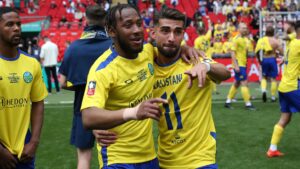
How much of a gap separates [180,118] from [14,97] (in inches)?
56.6

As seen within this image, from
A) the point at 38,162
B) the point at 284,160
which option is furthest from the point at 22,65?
the point at 284,160

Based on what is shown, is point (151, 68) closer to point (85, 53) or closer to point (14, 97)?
point (14, 97)

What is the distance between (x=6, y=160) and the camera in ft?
13.2

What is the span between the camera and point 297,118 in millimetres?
10930

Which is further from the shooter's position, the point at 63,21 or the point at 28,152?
the point at 63,21

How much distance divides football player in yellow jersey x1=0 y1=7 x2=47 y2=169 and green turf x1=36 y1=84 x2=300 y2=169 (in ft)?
9.63

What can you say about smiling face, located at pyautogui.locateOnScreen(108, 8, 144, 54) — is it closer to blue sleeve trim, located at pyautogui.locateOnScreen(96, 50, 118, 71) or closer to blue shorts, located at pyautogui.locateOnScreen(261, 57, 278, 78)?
blue sleeve trim, located at pyautogui.locateOnScreen(96, 50, 118, 71)

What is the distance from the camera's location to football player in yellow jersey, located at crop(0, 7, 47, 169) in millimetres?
4031

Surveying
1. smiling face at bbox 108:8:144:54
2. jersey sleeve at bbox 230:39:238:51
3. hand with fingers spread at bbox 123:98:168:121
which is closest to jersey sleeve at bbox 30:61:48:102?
smiling face at bbox 108:8:144:54

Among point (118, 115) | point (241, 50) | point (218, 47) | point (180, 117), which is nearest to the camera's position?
point (118, 115)

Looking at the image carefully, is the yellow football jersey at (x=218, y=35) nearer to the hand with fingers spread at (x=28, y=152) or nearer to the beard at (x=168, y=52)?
the hand with fingers spread at (x=28, y=152)

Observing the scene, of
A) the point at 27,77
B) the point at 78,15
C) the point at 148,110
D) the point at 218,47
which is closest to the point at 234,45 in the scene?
the point at 218,47

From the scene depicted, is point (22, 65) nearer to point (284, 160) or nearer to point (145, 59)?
point (145, 59)

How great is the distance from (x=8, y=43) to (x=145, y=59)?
1.27 m
